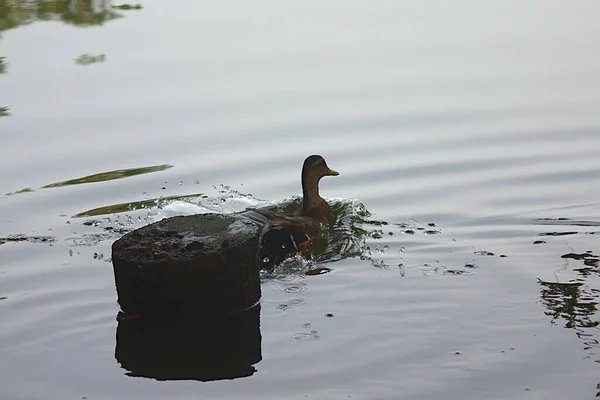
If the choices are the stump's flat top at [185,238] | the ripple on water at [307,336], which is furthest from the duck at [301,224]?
the ripple on water at [307,336]

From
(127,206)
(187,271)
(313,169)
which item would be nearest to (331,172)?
(313,169)

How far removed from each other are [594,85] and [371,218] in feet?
17.2

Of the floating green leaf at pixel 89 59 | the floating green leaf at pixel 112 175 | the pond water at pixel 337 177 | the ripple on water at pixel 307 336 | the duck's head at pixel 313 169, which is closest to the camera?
the pond water at pixel 337 177

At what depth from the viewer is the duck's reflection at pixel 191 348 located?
7008mm

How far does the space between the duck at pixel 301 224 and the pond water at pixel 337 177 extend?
1.01 ft

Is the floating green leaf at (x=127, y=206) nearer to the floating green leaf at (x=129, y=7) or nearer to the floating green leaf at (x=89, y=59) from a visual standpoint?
the floating green leaf at (x=89, y=59)

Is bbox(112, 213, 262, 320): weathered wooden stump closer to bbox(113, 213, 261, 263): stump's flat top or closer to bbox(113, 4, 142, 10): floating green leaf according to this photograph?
bbox(113, 213, 261, 263): stump's flat top

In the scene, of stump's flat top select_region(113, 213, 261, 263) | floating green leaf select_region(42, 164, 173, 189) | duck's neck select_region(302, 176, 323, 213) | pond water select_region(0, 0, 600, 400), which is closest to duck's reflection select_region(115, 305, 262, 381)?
pond water select_region(0, 0, 600, 400)

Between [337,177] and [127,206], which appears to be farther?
[337,177]

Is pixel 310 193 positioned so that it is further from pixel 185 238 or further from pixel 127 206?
pixel 185 238

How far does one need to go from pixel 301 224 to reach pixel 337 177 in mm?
1731

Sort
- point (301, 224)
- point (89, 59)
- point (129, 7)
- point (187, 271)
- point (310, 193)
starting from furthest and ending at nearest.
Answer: point (129, 7), point (89, 59), point (310, 193), point (301, 224), point (187, 271)

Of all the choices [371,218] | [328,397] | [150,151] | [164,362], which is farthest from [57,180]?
[328,397]

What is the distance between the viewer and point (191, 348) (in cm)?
732
